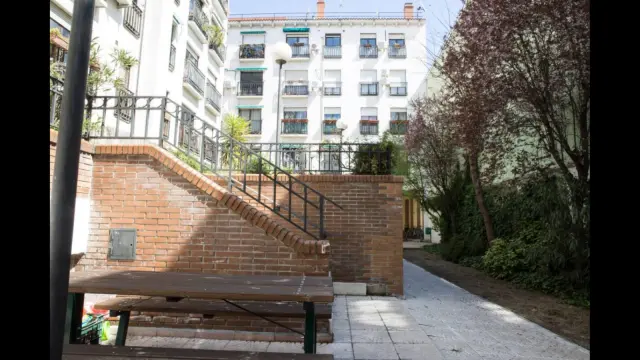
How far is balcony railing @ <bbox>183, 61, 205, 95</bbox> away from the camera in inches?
612

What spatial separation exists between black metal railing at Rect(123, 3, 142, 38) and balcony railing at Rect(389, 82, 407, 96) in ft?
68.5

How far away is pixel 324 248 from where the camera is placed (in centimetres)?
459

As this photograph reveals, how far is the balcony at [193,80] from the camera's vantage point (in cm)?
1551

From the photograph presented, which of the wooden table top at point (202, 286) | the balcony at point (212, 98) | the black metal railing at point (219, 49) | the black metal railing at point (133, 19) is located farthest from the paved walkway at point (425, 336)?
the black metal railing at point (219, 49)

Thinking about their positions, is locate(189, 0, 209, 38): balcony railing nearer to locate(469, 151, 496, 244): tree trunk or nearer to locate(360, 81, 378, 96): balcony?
locate(469, 151, 496, 244): tree trunk

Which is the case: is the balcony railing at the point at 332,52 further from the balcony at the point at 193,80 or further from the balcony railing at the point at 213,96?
the balcony at the point at 193,80

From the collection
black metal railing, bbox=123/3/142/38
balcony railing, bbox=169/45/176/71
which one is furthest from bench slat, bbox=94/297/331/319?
balcony railing, bbox=169/45/176/71

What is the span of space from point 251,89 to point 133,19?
57.9ft

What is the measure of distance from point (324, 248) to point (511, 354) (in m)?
2.46

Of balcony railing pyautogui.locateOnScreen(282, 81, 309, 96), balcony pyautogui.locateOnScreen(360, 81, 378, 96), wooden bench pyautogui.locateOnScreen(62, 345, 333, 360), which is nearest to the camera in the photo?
wooden bench pyautogui.locateOnScreen(62, 345, 333, 360)

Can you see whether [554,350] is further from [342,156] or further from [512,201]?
[512,201]

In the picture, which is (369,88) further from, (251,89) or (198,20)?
(198,20)

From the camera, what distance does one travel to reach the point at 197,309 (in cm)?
337
